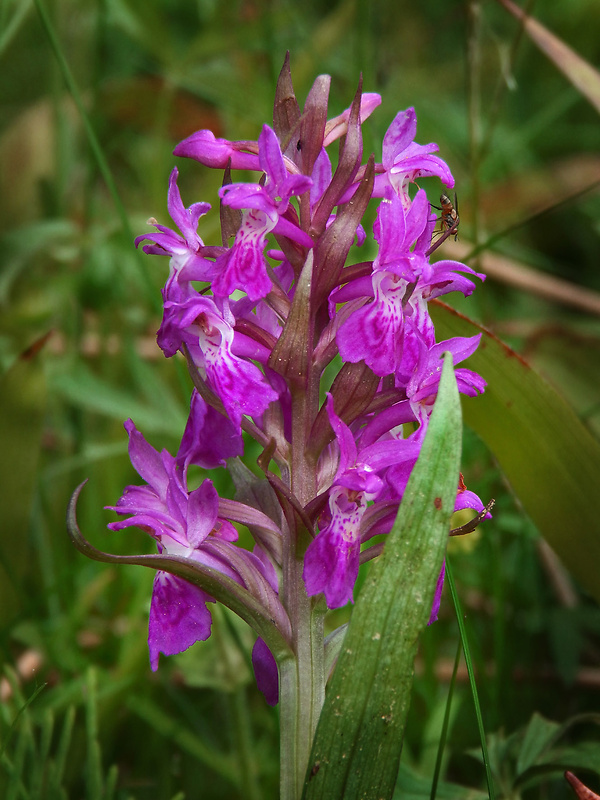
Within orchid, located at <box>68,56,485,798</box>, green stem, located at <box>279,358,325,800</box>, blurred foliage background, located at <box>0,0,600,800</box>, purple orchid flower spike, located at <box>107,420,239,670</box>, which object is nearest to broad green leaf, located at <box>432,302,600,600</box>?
blurred foliage background, located at <box>0,0,600,800</box>

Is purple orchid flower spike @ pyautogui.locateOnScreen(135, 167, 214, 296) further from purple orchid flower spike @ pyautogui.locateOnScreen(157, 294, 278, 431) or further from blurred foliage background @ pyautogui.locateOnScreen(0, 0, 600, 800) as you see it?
blurred foliage background @ pyautogui.locateOnScreen(0, 0, 600, 800)

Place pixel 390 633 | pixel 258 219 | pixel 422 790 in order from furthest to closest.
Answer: pixel 422 790
pixel 258 219
pixel 390 633

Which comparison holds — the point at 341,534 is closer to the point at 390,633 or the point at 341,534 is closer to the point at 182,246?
the point at 390,633

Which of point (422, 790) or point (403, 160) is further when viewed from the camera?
point (422, 790)

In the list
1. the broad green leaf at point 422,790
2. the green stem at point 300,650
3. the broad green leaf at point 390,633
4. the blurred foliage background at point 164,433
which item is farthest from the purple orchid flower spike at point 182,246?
the broad green leaf at point 422,790

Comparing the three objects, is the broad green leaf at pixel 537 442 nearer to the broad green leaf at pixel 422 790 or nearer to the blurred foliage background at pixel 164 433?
the blurred foliage background at pixel 164 433

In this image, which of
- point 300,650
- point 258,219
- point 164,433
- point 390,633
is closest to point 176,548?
point 300,650

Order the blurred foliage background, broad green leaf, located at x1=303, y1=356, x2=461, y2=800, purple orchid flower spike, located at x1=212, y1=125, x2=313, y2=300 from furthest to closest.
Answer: the blurred foliage background → purple orchid flower spike, located at x1=212, y1=125, x2=313, y2=300 → broad green leaf, located at x1=303, y1=356, x2=461, y2=800

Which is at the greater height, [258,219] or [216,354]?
[258,219]
